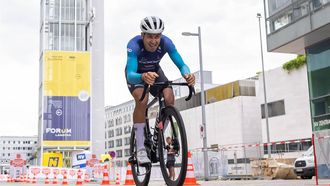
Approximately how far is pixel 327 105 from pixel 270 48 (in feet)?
12.8

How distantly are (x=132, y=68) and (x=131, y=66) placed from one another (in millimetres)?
28

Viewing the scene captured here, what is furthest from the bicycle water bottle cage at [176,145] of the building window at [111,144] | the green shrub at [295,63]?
the building window at [111,144]

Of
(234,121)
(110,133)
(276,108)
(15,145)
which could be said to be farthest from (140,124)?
(15,145)

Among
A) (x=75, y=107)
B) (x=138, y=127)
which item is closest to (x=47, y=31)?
(x=75, y=107)

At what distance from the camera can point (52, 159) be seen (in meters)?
64.7

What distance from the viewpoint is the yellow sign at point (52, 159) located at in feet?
211

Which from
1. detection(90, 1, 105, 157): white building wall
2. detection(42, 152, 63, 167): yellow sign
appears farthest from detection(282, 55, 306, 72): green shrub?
detection(42, 152, 63, 167): yellow sign

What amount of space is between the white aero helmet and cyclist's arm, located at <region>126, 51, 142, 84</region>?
38 centimetres

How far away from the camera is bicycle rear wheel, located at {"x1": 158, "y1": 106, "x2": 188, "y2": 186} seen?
5.59 metres

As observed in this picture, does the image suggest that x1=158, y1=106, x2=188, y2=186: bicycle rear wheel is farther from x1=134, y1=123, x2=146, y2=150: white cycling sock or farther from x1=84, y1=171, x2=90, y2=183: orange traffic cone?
x1=84, y1=171, x2=90, y2=183: orange traffic cone

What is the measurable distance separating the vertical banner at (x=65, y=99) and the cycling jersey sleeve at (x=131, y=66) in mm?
60361

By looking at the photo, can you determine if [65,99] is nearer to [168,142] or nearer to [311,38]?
[311,38]

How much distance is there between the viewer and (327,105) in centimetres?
2167

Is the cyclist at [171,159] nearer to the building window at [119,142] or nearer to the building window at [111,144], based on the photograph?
the building window at [119,142]
